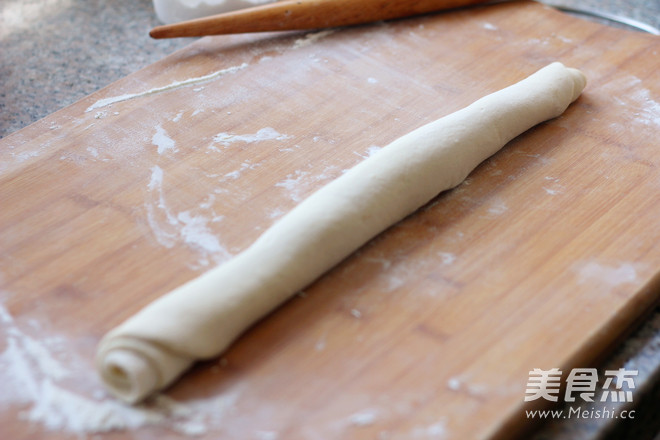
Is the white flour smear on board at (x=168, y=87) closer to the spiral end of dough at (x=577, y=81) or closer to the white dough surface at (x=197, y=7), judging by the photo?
the white dough surface at (x=197, y=7)

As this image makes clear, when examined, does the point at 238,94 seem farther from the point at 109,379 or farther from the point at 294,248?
the point at 109,379

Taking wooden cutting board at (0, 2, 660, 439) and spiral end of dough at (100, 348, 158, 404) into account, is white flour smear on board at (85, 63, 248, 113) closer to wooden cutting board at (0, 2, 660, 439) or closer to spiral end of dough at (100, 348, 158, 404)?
wooden cutting board at (0, 2, 660, 439)

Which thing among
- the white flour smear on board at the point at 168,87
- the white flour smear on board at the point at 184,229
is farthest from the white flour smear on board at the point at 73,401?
the white flour smear on board at the point at 168,87

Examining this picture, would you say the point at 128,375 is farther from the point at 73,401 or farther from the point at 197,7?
the point at 197,7

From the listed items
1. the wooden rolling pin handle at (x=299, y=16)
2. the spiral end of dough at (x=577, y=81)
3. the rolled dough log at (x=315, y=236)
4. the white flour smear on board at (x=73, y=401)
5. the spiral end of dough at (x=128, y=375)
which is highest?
the wooden rolling pin handle at (x=299, y=16)

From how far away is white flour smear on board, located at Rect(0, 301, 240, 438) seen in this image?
824mm

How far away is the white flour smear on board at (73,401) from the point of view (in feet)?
2.70

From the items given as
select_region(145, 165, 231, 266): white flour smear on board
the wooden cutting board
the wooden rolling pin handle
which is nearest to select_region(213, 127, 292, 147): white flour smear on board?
the wooden cutting board

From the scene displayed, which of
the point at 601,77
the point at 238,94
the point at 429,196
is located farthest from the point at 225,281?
the point at 601,77

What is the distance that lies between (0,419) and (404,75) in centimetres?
97

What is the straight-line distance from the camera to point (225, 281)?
921 millimetres

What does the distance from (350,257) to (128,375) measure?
1.21ft

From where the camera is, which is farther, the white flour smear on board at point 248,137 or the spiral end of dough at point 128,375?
the white flour smear on board at point 248,137

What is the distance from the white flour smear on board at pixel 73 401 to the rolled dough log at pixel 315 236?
1.0 inches
